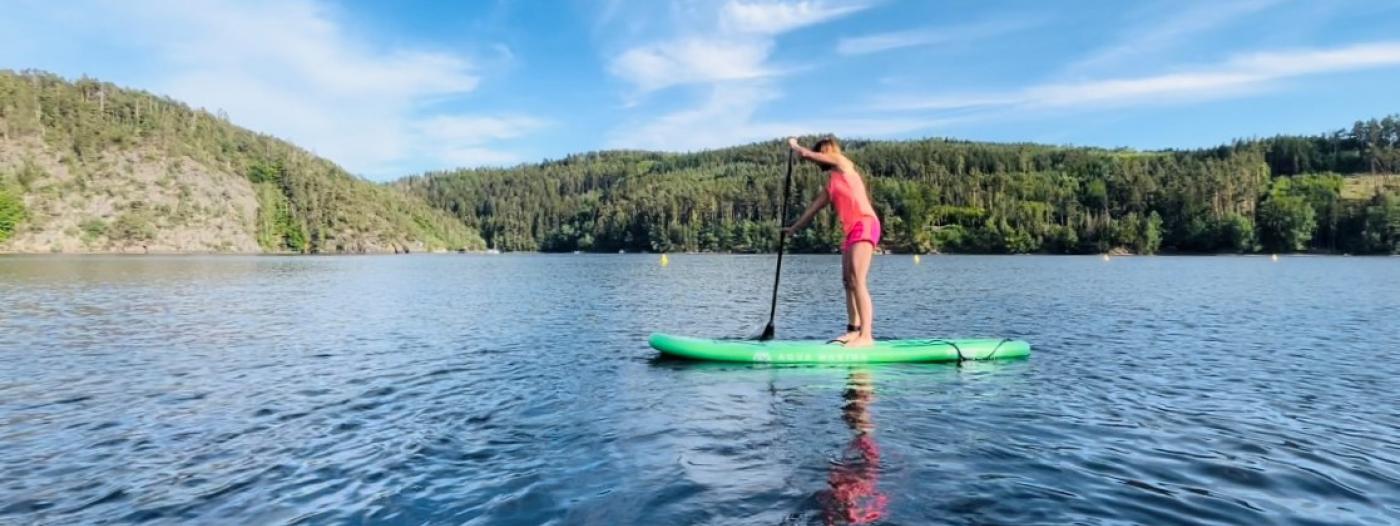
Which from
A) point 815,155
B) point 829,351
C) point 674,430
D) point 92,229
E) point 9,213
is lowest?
point 674,430

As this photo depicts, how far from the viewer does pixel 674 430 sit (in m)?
11.6

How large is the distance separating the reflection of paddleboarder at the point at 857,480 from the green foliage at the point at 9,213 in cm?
20383

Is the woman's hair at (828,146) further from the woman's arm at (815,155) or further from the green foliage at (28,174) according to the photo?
the green foliage at (28,174)

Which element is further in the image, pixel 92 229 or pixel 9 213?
pixel 92 229

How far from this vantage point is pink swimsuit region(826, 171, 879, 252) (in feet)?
52.0

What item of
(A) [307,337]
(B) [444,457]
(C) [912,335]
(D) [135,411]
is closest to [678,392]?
(B) [444,457]

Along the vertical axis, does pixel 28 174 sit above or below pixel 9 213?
above

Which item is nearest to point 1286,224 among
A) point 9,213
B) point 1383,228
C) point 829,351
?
point 1383,228

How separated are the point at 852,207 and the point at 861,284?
1.76 metres

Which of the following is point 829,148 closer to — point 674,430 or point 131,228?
point 674,430

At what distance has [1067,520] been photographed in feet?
25.2

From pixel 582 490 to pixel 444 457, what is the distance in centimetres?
256

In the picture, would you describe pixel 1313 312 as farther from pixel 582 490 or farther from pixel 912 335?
pixel 582 490

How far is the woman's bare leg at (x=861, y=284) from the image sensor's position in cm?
1603
